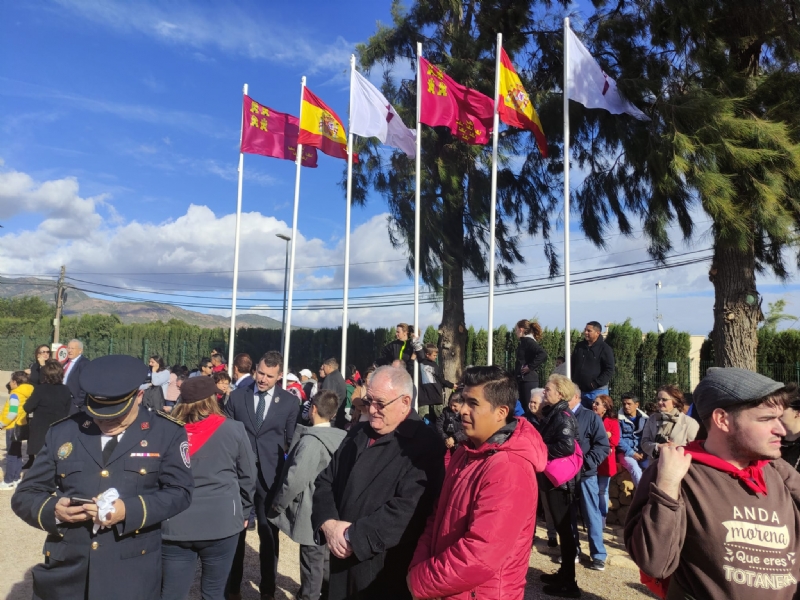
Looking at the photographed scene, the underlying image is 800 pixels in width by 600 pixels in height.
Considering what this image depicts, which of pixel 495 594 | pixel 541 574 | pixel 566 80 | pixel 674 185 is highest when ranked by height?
pixel 566 80

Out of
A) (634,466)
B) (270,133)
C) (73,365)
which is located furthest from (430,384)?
(270,133)

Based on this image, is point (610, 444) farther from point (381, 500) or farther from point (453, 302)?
point (453, 302)

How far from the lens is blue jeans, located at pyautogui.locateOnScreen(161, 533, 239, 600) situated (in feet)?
11.7

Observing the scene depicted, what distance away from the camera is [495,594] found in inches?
99.0

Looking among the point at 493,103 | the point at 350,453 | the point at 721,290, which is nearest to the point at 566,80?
the point at 493,103

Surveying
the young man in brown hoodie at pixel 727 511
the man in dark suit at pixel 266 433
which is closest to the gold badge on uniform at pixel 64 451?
the young man in brown hoodie at pixel 727 511

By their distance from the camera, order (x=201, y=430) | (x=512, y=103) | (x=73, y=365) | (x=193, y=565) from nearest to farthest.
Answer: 1. (x=193, y=565)
2. (x=201, y=430)
3. (x=73, y=365)
4. (x=512, y=103)

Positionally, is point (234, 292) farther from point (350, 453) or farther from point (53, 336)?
point (53, 336)

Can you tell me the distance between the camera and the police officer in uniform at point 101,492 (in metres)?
2.65

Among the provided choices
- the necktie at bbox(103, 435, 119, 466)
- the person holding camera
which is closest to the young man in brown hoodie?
the necktie at bbox(103, 435, 119, 466)

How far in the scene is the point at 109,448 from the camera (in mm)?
2812

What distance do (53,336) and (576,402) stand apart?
4300 cm

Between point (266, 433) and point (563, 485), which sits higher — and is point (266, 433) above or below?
above

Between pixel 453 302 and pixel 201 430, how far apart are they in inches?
459
